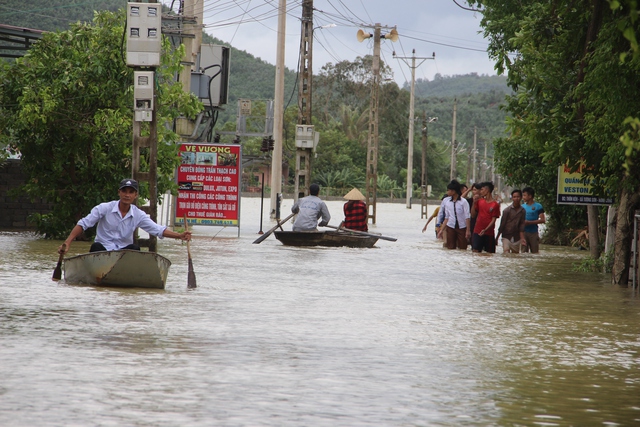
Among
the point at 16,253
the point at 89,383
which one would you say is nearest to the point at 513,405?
the point at 89,383

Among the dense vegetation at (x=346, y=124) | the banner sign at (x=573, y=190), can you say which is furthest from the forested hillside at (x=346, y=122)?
the banner sign at (x=573, y=190)

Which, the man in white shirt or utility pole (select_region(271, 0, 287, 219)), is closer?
the man in white shirt

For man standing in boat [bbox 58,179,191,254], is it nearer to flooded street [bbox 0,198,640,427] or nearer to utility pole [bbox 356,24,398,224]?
flooded street [bbox 0,198,640,427]

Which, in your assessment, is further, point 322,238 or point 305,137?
point 305,137

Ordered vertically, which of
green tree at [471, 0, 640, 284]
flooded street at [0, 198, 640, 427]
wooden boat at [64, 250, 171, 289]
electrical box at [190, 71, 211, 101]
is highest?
electrical box at [190, 71, 211, 101]

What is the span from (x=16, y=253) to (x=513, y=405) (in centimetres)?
1450

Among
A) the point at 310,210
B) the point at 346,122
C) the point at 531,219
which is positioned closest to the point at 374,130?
the point at 310,210

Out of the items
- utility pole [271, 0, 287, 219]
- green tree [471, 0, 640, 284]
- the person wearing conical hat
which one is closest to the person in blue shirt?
the person wearing conical hat

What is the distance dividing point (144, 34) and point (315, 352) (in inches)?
461

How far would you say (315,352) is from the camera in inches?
347

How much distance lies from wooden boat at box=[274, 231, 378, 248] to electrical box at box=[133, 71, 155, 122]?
6.14 metres

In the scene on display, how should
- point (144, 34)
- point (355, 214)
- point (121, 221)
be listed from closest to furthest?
1. point (121, 221)
2. point (144, 34)
3. point (355, 214)

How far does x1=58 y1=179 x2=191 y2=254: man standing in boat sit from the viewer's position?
13508 millimetres

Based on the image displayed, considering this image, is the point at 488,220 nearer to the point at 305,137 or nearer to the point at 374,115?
the point at 305,137
